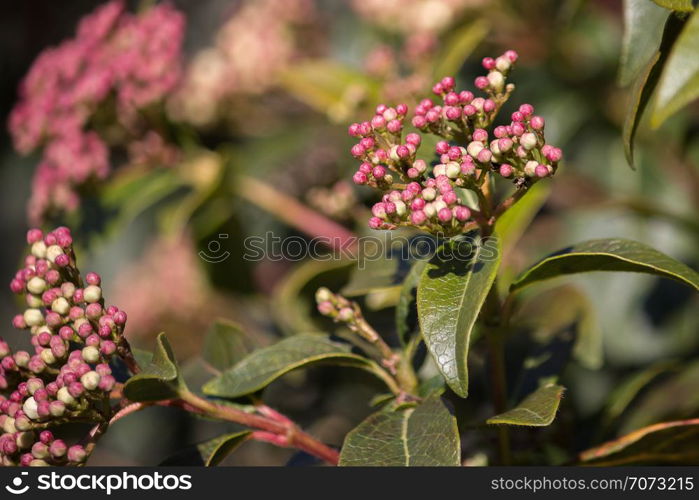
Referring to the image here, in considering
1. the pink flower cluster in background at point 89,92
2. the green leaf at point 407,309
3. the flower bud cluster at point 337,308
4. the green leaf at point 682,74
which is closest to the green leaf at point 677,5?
the green leaf at point 682,74

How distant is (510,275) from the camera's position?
1389 mm

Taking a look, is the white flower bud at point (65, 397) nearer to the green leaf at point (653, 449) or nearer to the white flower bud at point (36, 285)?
the white flower bud at point (36, 285)

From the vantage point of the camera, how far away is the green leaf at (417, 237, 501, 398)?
84 centimetres

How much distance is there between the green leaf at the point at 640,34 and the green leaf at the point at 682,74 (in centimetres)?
13

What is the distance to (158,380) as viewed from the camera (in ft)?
3.05

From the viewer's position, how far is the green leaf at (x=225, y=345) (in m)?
1.20

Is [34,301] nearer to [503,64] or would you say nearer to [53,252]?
[53,252]

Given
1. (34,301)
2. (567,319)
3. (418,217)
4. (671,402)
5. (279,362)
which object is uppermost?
(418,217)

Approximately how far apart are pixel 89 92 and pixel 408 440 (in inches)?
42.8

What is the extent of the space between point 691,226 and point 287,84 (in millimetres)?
966

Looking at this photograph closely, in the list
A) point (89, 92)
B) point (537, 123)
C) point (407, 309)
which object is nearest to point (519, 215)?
point (407, 309)

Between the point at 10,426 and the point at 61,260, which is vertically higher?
the point at 61,260

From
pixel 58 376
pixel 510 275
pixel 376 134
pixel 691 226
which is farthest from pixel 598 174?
pixel 58 376

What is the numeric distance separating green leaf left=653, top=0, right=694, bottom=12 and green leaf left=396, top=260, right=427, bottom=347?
42 cm
